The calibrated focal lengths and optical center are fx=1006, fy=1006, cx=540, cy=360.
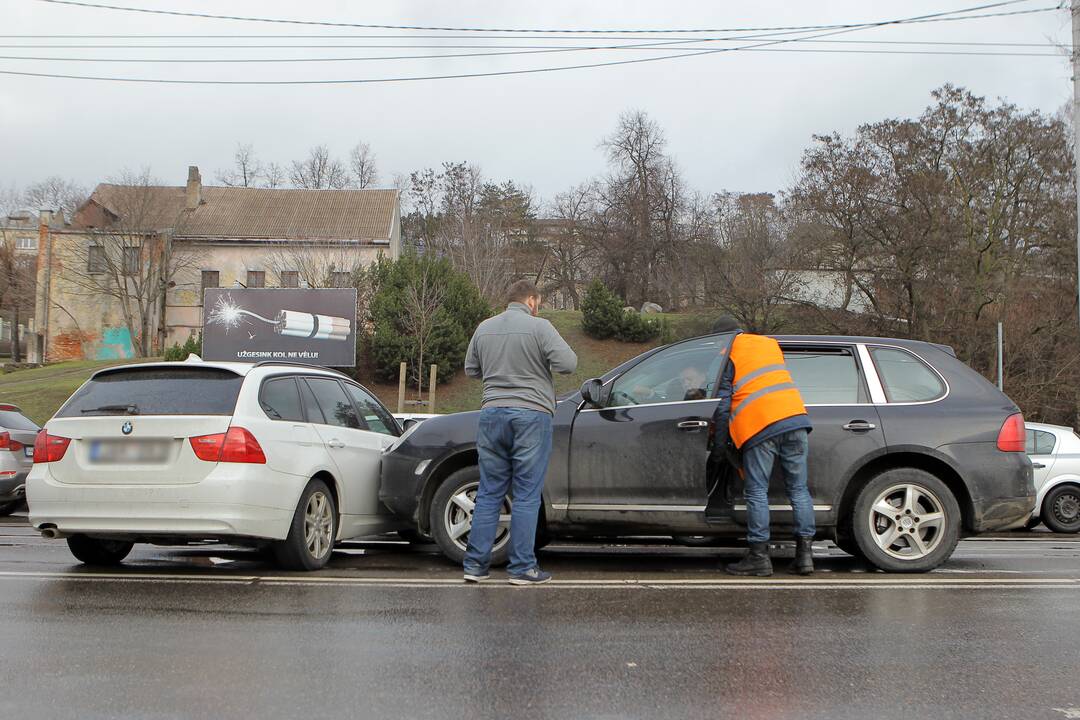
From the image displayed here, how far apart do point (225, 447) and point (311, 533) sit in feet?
3.25

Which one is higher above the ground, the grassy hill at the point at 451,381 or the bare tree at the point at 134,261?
the bare tree at the point at 134,261

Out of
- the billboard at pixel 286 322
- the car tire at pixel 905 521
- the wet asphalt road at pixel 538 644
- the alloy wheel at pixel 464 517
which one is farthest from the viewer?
the billboard at pixel 286 322

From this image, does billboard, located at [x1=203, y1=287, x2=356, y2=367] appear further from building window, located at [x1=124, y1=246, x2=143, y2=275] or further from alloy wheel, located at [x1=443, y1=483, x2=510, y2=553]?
alloy wheel, located at [x1=443, y1=483, x2=510, y2=553]

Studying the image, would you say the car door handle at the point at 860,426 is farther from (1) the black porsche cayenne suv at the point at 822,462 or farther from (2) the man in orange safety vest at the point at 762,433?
(2) the man in orange safety vest at the point at 762,433

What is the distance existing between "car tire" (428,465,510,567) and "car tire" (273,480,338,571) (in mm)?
792

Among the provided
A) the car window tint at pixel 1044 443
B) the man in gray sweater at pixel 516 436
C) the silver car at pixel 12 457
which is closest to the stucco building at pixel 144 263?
the silver car at pixel 12 457

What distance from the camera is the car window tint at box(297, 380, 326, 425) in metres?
7.73

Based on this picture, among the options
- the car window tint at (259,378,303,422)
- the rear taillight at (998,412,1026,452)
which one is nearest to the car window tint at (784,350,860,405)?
the rear taillight at (998,412,1026,452)

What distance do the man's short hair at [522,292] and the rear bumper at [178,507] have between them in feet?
6.69

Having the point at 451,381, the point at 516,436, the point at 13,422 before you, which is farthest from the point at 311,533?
the point at 451,381

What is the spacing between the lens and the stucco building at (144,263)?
47094 millimetres

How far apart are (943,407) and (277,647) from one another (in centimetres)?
493

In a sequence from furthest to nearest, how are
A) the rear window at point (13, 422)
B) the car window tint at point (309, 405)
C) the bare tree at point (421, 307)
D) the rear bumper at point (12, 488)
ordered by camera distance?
the bare tree at point (421, 307) < the rear window at point (13, 422) < the rear bumper at point (12, 488) < the car window tint at point (309, 405)

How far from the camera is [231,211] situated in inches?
1973
